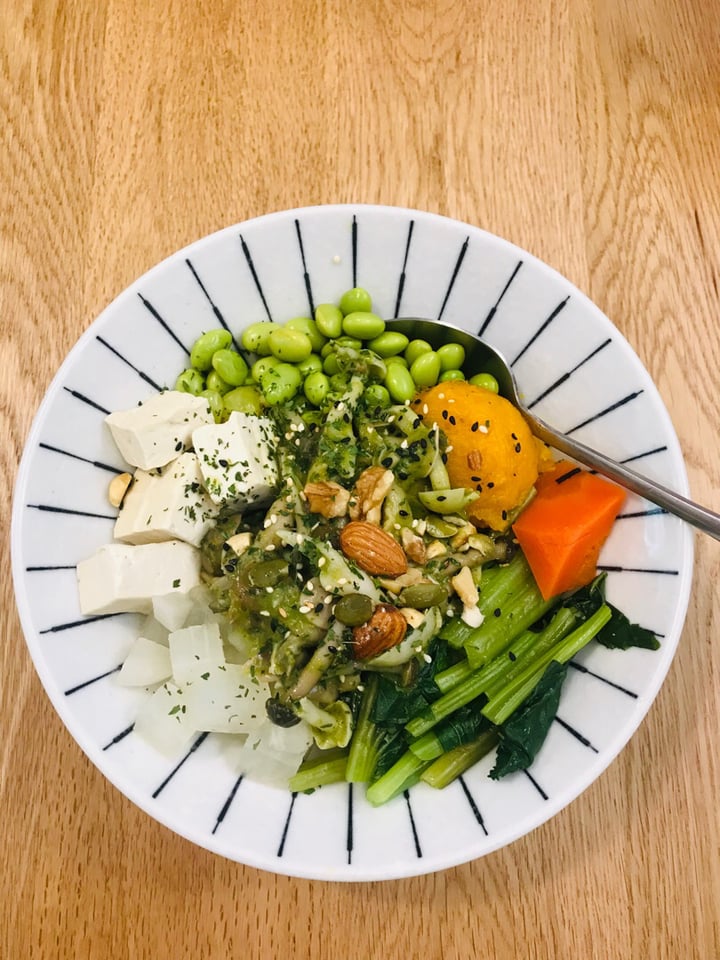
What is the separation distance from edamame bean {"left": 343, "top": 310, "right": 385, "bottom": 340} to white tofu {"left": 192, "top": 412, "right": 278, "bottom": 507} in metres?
0.42

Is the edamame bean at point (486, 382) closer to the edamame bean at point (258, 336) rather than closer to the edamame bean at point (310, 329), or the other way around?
the edamame bean at point (310, 329)

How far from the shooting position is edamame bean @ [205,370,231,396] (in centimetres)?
219

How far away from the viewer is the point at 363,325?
7.04 feet

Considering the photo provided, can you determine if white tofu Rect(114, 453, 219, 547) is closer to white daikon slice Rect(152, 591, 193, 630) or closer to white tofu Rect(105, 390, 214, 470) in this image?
white tofu Rect(105, 390, 214, 470)

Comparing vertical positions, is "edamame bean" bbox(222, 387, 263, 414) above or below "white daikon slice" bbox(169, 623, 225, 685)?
above

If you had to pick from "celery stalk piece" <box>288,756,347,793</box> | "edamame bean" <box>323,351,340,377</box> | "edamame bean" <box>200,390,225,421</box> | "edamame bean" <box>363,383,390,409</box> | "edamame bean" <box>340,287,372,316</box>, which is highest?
"edamame bean" <box>340,287,372,316</box>

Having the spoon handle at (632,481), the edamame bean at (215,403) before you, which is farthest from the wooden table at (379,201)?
the edamame bean at (215,403)

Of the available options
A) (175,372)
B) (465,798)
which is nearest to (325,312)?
(175,372)

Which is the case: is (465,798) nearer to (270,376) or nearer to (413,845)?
(413,845)

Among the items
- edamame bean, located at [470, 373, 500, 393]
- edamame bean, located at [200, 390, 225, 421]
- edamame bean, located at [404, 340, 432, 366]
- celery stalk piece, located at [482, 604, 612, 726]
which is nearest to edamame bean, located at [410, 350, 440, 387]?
edamame bean, located at [404, 340, 432, 366]

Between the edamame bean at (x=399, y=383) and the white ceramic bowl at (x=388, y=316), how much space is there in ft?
0.75

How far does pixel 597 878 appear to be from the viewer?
6.91 feet

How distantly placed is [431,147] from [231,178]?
706 millimetres

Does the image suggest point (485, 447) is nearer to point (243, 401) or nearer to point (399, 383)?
point (399, 383)
